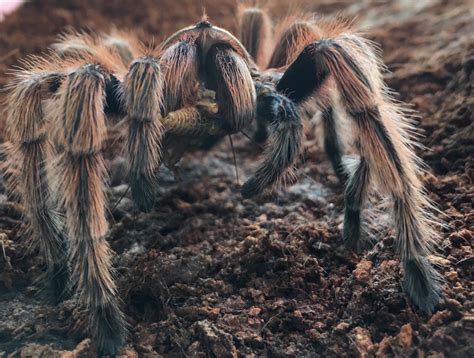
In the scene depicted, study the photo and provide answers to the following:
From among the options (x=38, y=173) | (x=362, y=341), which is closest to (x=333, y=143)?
(x=362, y=341)

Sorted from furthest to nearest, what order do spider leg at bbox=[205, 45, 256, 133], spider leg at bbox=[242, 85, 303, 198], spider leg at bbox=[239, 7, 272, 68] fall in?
1. spider leg at bbox=[239, 7, 272, 68]
2. spider leg at bbox=[205, 45, 256, 133]
3. spider leg at bbox=[242, 85, 303, 198]

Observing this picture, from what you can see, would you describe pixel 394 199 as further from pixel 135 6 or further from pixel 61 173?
pixel 135 6

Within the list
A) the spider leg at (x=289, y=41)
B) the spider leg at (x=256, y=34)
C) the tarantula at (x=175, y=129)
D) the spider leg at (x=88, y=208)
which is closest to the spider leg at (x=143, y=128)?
the tarantula at (x=175, y=129)

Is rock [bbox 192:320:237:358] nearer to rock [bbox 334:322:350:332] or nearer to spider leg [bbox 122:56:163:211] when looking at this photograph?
rock [bbox 334:322:350:332]

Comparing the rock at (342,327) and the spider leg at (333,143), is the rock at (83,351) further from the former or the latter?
the spider leg at (333,143)

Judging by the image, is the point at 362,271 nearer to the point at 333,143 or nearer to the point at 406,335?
the point at 406,335

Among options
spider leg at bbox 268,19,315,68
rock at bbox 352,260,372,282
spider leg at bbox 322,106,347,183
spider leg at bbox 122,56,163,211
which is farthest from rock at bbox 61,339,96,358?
spider leg at bbox 268,19,315,68

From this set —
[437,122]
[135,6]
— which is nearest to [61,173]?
[437,122]
